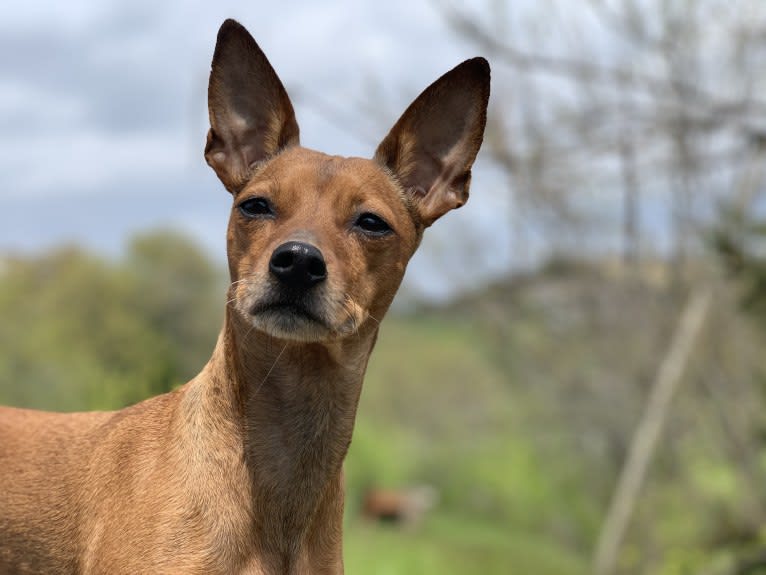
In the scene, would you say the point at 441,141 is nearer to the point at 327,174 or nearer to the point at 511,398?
the point at 327,174

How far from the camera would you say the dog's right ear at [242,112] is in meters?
4.45

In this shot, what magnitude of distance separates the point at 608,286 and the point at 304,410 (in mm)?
9400

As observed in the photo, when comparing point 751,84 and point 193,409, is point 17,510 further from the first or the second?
point 751,84

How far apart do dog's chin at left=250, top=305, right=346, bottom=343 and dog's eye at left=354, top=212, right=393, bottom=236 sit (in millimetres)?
519

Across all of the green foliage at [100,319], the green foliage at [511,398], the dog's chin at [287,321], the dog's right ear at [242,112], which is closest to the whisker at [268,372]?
the dog's chin at [287,321]

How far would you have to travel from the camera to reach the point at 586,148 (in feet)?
32.1

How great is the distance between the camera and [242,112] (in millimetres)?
4602

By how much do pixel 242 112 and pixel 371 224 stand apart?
33.2 inches

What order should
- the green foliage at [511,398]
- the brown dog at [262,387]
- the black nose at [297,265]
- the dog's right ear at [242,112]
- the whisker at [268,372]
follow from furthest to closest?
the green foliage at [511,398] → the dog's right ear at [242,112] → the whisker at [268,372] → the brown dog at [262,387] → the black nose at [297,265]

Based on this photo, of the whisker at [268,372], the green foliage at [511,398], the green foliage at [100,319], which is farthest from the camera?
the green foliage at [511,398]

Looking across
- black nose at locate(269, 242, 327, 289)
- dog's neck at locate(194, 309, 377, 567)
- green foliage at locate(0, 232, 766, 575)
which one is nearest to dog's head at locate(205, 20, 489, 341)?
black nose at locate(269, 242, 327, 289)

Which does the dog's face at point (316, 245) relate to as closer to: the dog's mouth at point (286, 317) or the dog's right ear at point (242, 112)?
the dog's mouth at point (286, 317)

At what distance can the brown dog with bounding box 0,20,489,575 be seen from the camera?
3.90 metres

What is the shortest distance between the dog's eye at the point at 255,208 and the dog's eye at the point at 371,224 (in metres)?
0.35
